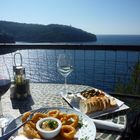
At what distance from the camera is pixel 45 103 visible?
1.53 m

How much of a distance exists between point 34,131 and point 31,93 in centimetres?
74

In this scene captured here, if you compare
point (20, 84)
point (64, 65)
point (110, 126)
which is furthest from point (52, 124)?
point (64, 65)

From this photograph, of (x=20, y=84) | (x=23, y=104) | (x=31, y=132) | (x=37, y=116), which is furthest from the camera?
(x=20, y=84)

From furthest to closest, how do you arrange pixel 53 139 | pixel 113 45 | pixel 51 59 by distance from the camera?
pixel 51 59
pixel 113 45
pixel 53 139

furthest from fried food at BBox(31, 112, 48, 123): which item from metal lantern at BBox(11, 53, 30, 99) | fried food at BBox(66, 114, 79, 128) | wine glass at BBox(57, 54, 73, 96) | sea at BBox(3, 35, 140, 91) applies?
sea at BBox(3, 35, 140, 91)

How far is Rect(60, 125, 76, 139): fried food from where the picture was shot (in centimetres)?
99

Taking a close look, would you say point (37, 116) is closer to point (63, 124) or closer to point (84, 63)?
point (63, 124)

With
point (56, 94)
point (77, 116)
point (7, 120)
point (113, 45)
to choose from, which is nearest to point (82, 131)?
point (77, 116)

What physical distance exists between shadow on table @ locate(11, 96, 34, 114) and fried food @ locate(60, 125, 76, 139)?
0.45m

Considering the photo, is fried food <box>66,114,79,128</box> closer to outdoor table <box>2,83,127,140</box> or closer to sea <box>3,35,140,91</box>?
outdoor table <box>2,83,127,140</box>

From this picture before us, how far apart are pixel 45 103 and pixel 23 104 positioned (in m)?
0.14

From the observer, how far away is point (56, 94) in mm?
1709

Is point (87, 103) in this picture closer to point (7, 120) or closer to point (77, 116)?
point (77, 116)

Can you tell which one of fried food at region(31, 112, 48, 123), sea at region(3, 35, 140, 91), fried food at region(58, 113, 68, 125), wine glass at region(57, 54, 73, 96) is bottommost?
sea at region(3, 35, 140, 91)
